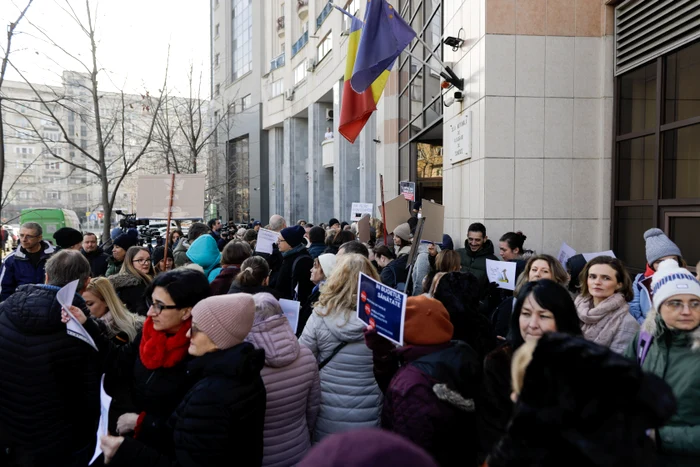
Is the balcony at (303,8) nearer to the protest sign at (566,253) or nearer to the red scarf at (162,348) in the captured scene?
the protest sign at (566,253)

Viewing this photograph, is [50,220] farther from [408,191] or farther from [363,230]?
[408,191]

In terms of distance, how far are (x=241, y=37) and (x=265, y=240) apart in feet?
147

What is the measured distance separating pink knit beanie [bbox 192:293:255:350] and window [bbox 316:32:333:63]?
2770cm

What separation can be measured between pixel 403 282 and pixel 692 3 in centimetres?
514

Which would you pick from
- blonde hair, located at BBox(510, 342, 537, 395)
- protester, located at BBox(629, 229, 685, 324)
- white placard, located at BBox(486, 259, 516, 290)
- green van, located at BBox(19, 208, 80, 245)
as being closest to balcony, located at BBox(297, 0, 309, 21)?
green van, located at BBox(19, 208, 80, 245)

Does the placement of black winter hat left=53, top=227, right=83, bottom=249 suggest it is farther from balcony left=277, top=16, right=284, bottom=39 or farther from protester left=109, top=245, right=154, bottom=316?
balcony left=277, top=16, right=284, bottom=39

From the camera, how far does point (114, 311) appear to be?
3754 millimetres

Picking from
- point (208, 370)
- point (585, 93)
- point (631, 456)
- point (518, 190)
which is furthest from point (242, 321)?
point (585, 93)

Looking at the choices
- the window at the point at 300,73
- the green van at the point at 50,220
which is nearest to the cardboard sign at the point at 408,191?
the green van at the point at 50,220

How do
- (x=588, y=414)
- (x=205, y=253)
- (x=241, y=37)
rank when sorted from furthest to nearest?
(x=241, y=37) < (x=205, y=253) < (x=588, y=414)

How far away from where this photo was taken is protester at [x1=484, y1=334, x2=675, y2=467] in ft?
4.54

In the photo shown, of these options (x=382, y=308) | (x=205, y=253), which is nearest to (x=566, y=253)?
(x=382, y=308)

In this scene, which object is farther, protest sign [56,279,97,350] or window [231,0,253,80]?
window [231,0,253,80]

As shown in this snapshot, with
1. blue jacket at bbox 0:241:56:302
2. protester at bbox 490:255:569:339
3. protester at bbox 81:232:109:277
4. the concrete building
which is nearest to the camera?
protester at bbox 490:255:569:339
